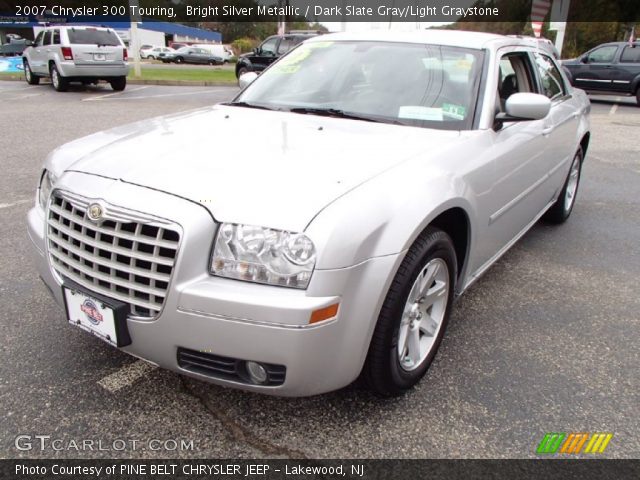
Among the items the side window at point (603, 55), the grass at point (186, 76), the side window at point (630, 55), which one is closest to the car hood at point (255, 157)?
the side window at point (630, 55)

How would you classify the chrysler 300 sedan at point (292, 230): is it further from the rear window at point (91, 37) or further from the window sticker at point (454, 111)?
the rear window at point (91, 37)

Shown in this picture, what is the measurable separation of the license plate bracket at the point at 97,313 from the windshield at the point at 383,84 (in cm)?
161

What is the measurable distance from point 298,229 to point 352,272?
24 centimetres

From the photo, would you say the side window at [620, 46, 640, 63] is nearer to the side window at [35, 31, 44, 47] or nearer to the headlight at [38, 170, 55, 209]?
the side window at [35, 31, 44, 47]

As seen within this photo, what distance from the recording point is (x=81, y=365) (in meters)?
2.52

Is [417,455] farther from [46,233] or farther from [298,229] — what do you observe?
[46,233]

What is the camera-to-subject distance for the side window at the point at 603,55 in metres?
15.8

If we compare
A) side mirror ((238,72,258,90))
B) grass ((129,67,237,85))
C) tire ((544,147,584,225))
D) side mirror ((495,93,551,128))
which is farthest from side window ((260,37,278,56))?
side mirror ((495,93,551,128))

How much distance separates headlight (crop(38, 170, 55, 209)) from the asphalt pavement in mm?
690

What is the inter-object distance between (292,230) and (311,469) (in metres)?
0.89

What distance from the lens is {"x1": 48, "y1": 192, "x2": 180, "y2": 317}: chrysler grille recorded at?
1873mm

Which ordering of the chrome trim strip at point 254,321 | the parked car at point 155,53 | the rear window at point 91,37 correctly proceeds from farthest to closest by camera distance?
the parked car at point 155,53
the rear window at point 91,37
the chrome trim strip at point 254,321

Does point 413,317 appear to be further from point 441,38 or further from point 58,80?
point 58,80

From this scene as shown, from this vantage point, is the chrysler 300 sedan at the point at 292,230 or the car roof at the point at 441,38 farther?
the car roof at the point at 441,38
